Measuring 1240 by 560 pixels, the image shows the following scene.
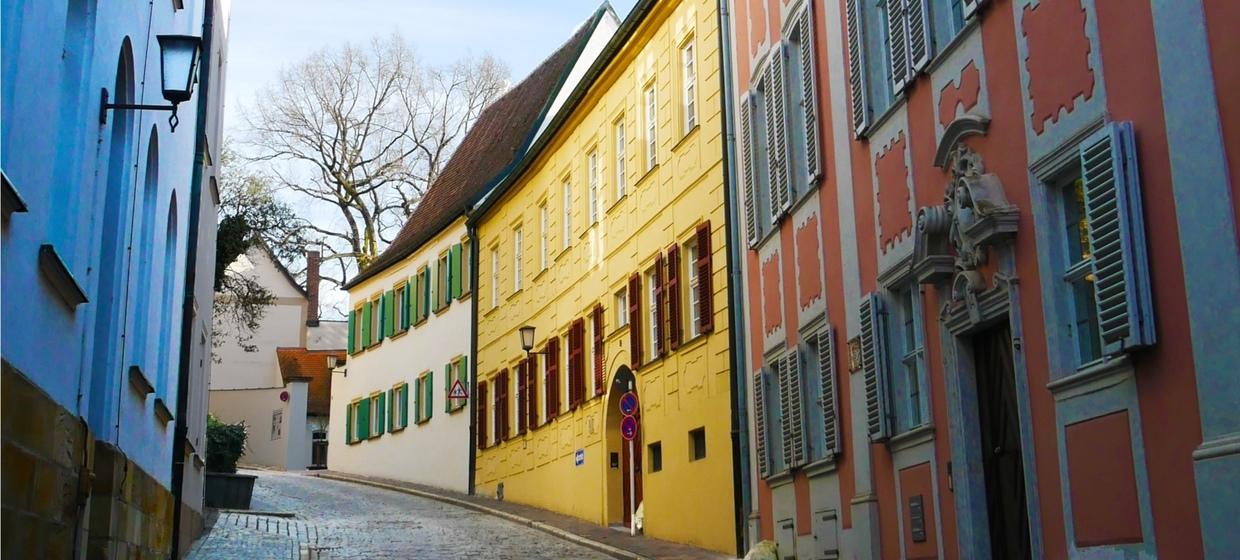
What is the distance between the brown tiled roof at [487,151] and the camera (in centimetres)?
3331

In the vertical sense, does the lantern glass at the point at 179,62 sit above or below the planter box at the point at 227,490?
above

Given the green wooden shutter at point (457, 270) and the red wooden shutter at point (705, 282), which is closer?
the red wooden shutter at point (705, 282)

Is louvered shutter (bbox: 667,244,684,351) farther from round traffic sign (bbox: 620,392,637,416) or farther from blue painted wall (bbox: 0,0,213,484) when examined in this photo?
blue painted wall (bbox: 0,0,213,484)

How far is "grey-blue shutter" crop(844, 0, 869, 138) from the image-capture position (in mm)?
13094

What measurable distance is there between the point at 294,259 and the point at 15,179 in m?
38.1

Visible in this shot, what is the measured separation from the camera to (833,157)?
1427 cm

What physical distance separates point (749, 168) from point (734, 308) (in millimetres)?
→ 1805

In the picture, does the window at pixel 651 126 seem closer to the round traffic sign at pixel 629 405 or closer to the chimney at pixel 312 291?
the round traffic sign at pixel 629 405

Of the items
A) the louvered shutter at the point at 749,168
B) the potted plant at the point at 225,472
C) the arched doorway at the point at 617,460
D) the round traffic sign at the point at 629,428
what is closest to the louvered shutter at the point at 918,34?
the louvered shutter at the point at 749,168

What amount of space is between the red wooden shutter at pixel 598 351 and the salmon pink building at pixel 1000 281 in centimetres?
762

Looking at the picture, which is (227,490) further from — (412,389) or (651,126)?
(412,389)

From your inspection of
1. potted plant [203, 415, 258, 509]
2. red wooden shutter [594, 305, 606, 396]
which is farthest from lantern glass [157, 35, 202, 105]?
potted plant [203, 415, 258, 509]

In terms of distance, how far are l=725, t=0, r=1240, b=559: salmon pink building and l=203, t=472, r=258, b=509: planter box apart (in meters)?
10.8

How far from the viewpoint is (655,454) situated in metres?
21.8
